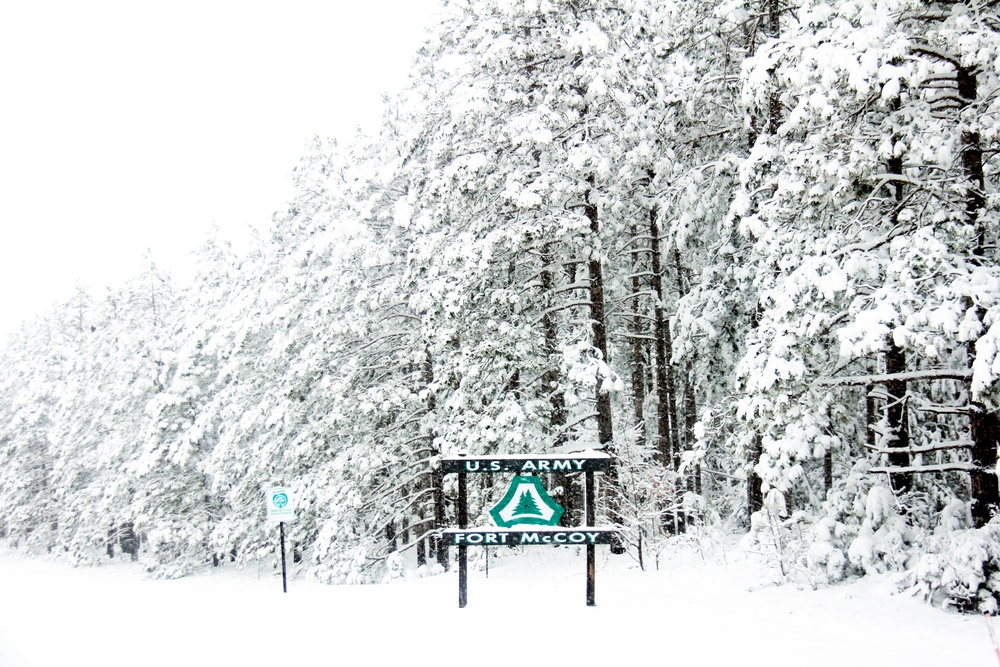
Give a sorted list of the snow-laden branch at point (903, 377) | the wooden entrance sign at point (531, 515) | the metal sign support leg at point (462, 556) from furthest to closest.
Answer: the metal sign support leg at point (462, 556)
the wooden entrance sign at point (531, 515)
the snow-laden branch at point (903, 377)

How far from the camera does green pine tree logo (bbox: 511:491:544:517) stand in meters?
9.23

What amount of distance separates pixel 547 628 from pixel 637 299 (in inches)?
521

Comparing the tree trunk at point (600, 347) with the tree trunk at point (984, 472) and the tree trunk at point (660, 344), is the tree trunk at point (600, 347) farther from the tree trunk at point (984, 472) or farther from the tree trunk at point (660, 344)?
the tree trunk at point (984, 472)

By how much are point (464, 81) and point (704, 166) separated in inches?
228

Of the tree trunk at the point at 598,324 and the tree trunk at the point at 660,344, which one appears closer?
the tree trunk at the point at 598,324

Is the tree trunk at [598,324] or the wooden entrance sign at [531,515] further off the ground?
the tree trunk at [598,324]

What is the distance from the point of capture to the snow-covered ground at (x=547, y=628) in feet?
22.8

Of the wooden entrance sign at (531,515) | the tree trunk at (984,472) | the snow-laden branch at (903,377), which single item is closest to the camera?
the tree trunk at (984,472)

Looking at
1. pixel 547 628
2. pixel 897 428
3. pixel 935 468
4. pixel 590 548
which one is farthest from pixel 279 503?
pixel 935 468

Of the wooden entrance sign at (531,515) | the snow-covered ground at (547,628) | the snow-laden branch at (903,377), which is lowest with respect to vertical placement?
the snow-covered ground at (547,628)

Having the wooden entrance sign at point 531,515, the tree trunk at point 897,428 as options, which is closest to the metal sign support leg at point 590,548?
the wooden entrance sign at point 531,515

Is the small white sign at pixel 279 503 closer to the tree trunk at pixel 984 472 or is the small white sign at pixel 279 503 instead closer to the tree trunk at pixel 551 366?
the tree trunk at pixel 551 366

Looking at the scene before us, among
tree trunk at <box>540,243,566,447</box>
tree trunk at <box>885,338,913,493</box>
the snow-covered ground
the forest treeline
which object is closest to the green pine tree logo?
the snow-covered ground

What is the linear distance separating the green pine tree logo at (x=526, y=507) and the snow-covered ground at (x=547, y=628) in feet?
4.15
